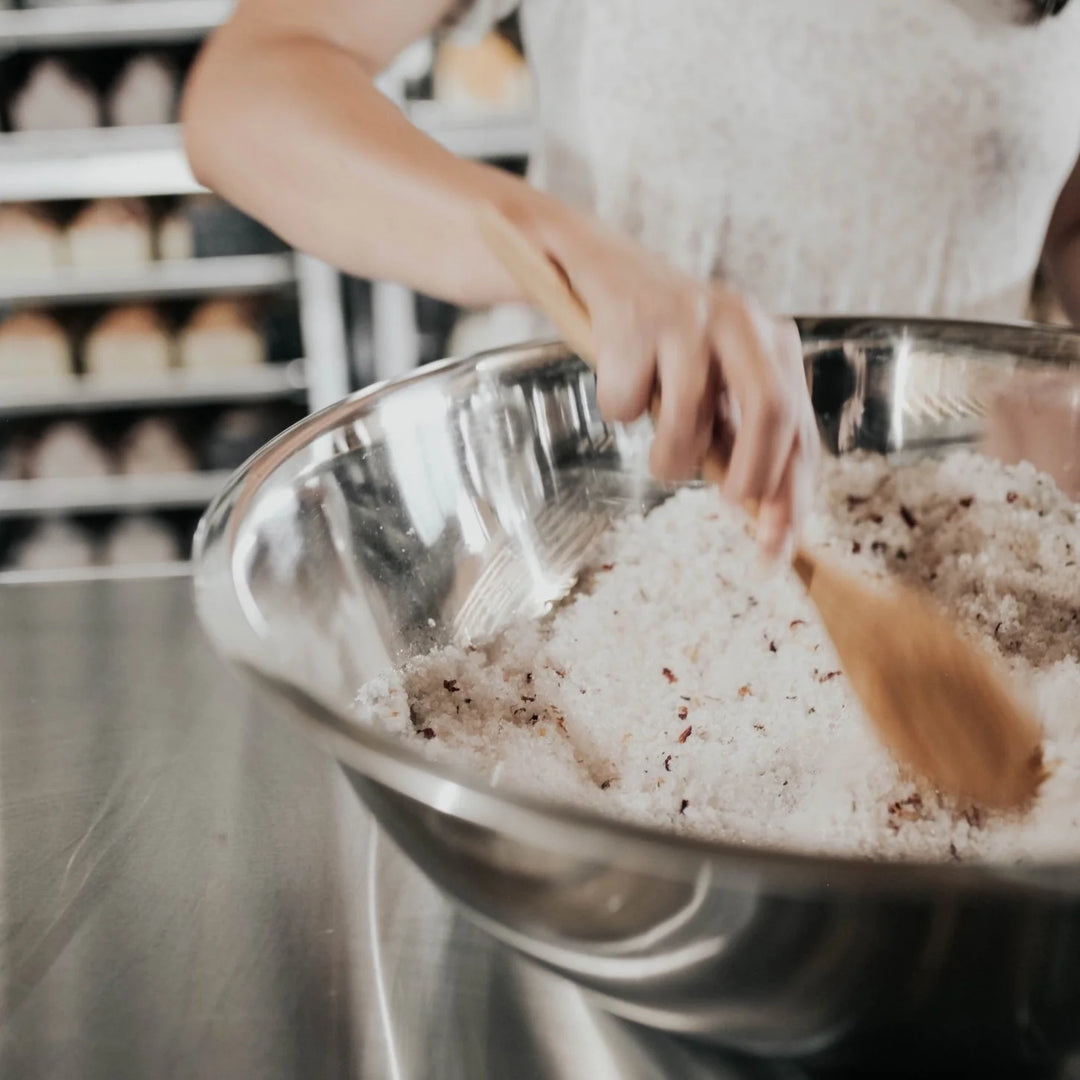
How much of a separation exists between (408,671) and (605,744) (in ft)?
0.33

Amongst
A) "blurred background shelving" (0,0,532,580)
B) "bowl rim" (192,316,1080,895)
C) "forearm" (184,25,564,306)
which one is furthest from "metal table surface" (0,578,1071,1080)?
"blurred background shelving" (0,0,532,580)

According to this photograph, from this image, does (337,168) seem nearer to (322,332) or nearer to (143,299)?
(322,332)

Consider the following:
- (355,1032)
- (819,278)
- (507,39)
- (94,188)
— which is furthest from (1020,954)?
(94,188)

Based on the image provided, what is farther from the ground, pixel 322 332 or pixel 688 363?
pixel 688 363

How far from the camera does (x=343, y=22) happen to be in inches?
25.0

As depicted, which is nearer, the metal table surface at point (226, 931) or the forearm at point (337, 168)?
the metal table surface at point (226, 931)

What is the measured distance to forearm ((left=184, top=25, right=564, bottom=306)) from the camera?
512 millimetres

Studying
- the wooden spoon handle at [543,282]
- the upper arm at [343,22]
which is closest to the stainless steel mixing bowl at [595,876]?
the wooden spoon handle at [543,282]

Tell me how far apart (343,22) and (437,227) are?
22 cm

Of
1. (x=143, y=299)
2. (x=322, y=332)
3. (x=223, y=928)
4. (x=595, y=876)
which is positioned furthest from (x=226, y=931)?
(x=143, y=299)

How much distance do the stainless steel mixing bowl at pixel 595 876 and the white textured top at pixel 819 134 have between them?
32 centimetres

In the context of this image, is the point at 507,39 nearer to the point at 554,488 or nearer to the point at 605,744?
the point at 554,488

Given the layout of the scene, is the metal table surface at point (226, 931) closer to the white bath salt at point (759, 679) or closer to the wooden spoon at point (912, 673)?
the white bath salt at point (759, 679)

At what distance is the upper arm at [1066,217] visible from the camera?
829mm
